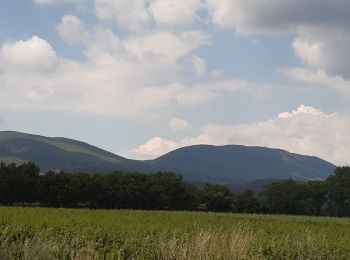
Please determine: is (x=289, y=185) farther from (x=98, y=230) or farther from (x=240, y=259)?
(x=240, y=259)

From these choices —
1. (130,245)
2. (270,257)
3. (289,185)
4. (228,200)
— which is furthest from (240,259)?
(289,185)

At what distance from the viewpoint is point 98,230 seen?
27.0 meters

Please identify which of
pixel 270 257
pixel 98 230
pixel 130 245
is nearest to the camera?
pixel 270 257

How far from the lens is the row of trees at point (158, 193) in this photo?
103 metres

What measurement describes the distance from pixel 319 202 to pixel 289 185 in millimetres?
10012

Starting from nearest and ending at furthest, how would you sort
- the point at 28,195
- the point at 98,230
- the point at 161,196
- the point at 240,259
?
the point at 240,259 → the point at 98,230 → the point at 28,195 → the point at 161,196

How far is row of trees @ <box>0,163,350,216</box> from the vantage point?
337 feet

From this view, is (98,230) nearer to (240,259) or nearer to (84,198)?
(240,259)

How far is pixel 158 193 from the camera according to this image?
110562mm

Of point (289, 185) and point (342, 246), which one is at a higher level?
point (289, 185)

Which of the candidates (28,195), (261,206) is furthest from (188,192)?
(28,195)

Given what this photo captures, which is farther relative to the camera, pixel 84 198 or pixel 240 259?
pixel 84 198

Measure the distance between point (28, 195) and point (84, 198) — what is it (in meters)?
11.2

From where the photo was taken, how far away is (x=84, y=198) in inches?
4139
